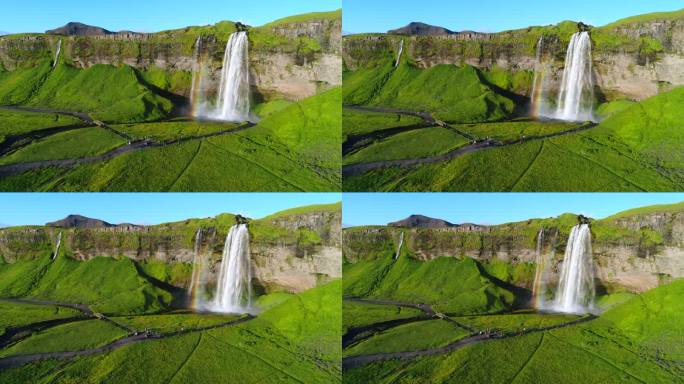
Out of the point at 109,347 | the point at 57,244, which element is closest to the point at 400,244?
the point at 109,347

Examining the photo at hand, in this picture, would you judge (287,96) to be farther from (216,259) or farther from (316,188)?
(216,259)

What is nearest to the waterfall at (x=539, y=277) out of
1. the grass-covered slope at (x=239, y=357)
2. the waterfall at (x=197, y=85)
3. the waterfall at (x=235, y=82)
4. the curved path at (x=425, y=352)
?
the curved path at (x=425, y=352)

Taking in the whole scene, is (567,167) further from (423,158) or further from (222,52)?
(222,52)

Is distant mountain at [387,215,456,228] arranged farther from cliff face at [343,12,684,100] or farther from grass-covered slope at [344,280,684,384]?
cliff face at [343,12,684,100]

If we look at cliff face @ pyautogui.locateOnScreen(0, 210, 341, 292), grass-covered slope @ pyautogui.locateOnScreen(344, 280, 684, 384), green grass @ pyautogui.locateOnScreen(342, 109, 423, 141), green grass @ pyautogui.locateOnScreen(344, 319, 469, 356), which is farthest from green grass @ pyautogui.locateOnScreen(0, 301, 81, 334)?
green grass @ pyautogui.locateOnScreen(342, 109, 423, 141)

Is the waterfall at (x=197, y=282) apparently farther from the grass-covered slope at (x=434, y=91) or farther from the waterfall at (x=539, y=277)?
the waterfall at (x=539, y=277)

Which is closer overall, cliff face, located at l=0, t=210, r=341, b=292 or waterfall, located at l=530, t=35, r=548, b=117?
cliff face, located at l=0, t=210, r=341, b=292

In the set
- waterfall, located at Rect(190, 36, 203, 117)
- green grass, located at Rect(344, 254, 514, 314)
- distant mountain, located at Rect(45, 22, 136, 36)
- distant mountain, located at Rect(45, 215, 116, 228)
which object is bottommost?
green grass, located at Rect(344, 254, 514, 314)
